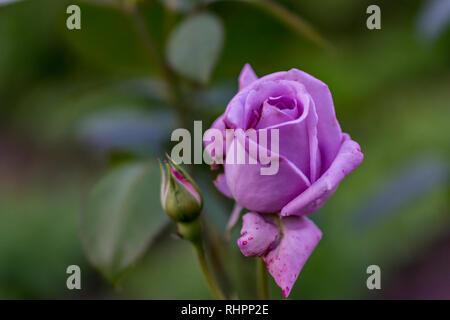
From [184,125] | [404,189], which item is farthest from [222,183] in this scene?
[404,189]

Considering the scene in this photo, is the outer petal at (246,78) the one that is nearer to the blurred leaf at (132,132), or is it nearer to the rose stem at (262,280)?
the rose stem at (262,280)

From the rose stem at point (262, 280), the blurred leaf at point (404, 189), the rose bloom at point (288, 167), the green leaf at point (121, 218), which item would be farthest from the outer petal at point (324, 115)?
the blurred leaf at point (404, 189)

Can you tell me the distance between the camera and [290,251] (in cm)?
40

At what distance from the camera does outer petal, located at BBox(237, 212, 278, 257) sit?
1.29 feet

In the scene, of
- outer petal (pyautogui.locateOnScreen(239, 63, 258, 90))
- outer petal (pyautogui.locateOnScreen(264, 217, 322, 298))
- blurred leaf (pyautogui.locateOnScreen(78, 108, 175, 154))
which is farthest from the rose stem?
blurred leaf (pyautogui.locateOnScreen(78, 108, 175, 154))

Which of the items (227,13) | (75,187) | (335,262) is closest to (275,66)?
(227,13)

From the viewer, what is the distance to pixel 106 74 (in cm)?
160

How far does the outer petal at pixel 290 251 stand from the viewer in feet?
1.28

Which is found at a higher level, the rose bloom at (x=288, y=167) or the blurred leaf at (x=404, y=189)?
the blurred leaf at (x=404, y=189)

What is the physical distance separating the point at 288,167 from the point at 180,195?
0.34 feet

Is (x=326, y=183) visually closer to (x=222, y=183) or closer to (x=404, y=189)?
(x=222, y=183)

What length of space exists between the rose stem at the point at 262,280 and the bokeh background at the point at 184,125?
133 millimetres

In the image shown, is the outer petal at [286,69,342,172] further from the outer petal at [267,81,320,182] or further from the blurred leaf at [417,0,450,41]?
the blurred leaf at [417,0,450,41]

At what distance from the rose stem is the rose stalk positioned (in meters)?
0.05
